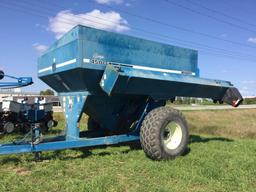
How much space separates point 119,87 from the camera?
287 inches

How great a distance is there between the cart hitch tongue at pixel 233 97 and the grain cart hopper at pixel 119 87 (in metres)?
0.31

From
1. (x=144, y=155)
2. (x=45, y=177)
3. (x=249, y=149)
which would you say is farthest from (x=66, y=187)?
(x=249, y=149)

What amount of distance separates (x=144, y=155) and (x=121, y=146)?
1407 millimetres

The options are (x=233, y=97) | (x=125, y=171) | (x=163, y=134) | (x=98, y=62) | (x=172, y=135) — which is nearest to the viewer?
(x=125, y=171)

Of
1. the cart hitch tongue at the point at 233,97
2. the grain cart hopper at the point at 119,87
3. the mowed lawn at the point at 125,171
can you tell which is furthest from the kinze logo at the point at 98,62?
the cart hitch tongue at the point at 233,97

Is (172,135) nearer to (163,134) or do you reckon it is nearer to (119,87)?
(163,134)

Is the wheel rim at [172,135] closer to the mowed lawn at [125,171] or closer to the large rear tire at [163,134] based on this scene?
the large rear tire at [163,134]

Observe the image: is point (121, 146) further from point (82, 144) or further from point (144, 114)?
point (82, 144)

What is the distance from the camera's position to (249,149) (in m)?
9.17

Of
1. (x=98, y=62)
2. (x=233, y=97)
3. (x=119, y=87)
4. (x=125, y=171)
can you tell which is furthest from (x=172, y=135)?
(x=233, y=97)

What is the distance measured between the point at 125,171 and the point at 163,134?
172cm

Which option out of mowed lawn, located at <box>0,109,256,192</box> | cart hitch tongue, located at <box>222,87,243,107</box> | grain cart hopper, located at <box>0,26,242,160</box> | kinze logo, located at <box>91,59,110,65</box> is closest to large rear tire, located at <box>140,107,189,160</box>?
grain cart hopper, located at <box>0,26,242,160</box>

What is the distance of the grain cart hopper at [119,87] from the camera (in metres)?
7.17

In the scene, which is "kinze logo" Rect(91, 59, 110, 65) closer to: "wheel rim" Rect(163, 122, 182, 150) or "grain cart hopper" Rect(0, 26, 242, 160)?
"grain cart hopper" Rect(0, 26, 242, 160)
